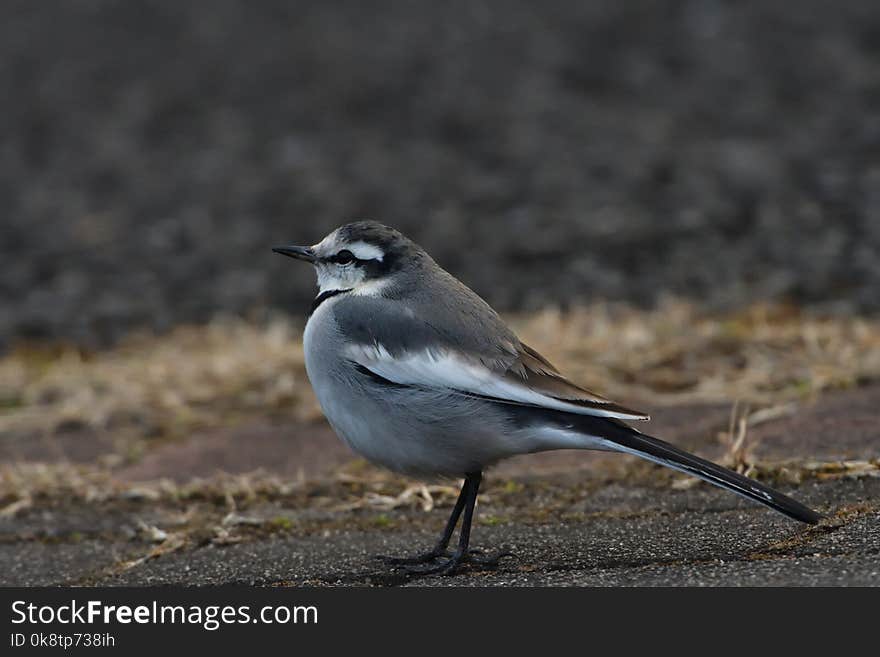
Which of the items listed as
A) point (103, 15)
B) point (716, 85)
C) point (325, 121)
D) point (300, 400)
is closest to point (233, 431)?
point (300, 400)

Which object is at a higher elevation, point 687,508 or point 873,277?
point 873,277

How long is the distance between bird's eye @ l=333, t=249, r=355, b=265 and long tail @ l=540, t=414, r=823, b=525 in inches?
51.4

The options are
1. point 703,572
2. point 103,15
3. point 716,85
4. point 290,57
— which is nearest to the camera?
point 703,572

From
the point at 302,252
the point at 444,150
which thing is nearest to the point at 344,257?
the point at 302,252

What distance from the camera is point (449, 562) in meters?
4.61

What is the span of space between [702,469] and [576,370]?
10.5ft

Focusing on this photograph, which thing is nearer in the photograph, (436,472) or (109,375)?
(436,472)

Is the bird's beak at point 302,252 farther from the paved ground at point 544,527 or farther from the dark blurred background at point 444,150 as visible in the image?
the dark blurred background at point 444,150

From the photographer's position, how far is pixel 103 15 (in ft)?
49.8

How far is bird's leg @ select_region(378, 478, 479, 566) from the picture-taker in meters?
4.75

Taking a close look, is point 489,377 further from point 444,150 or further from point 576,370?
point 444,150

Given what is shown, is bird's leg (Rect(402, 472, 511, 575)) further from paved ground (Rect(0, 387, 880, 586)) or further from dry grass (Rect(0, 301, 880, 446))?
dry grass (Rect(0, 301, 880, 446))

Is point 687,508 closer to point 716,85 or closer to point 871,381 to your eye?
point 871,381

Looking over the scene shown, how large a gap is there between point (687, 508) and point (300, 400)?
293cm
